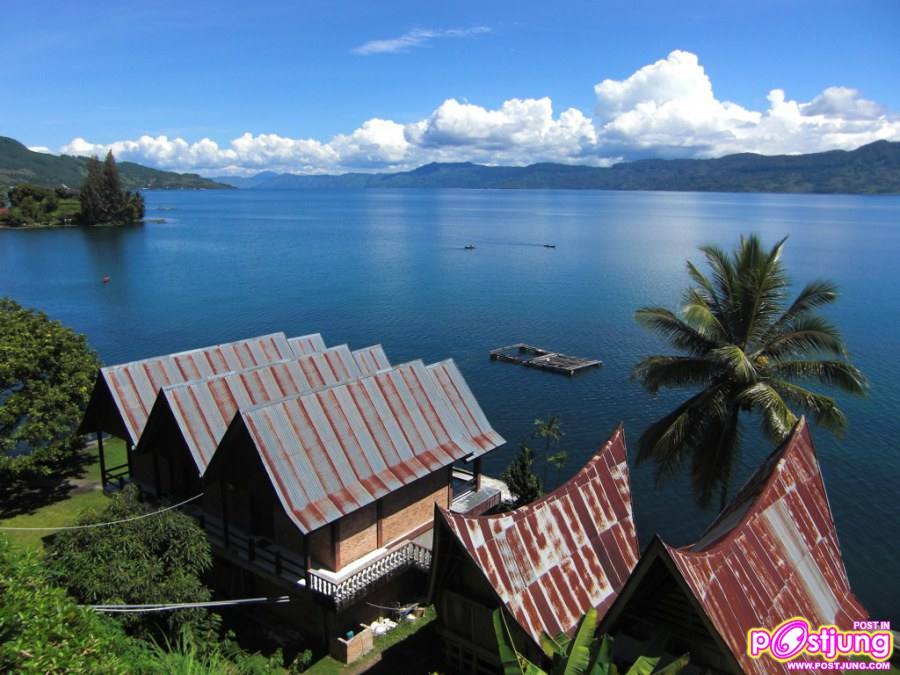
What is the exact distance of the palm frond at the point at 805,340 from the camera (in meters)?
23.4

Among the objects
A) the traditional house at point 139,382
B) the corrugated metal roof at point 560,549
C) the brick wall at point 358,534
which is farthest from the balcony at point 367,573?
the traditional house at point 139,382

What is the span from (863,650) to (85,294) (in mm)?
108935

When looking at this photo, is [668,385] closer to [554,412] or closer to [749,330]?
[749,330]

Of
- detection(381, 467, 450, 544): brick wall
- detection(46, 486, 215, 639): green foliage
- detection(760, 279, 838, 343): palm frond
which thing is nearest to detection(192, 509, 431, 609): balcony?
detection(381, 467, 450, 544): brick wall

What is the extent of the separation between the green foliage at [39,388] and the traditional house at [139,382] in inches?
120

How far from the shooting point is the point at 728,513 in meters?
18.1

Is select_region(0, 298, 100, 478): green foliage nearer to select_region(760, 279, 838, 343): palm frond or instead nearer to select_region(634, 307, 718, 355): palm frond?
select_region(634, 307, 718, 355): palm frond

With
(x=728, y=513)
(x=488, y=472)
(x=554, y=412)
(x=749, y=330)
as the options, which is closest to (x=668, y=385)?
(x=749, y=330)

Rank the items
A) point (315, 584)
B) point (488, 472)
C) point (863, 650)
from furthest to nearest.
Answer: point (488, 472) < point (315, 584) < point (863, 650)

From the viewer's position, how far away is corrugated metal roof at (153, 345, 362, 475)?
25.6 m

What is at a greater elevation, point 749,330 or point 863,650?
point 749,330

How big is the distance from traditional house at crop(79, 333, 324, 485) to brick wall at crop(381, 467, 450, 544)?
35.6ft

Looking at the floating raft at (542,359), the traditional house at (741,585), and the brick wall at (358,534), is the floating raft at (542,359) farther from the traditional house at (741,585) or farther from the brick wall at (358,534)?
the traditional house at (741,585)

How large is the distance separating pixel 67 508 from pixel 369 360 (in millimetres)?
16713
